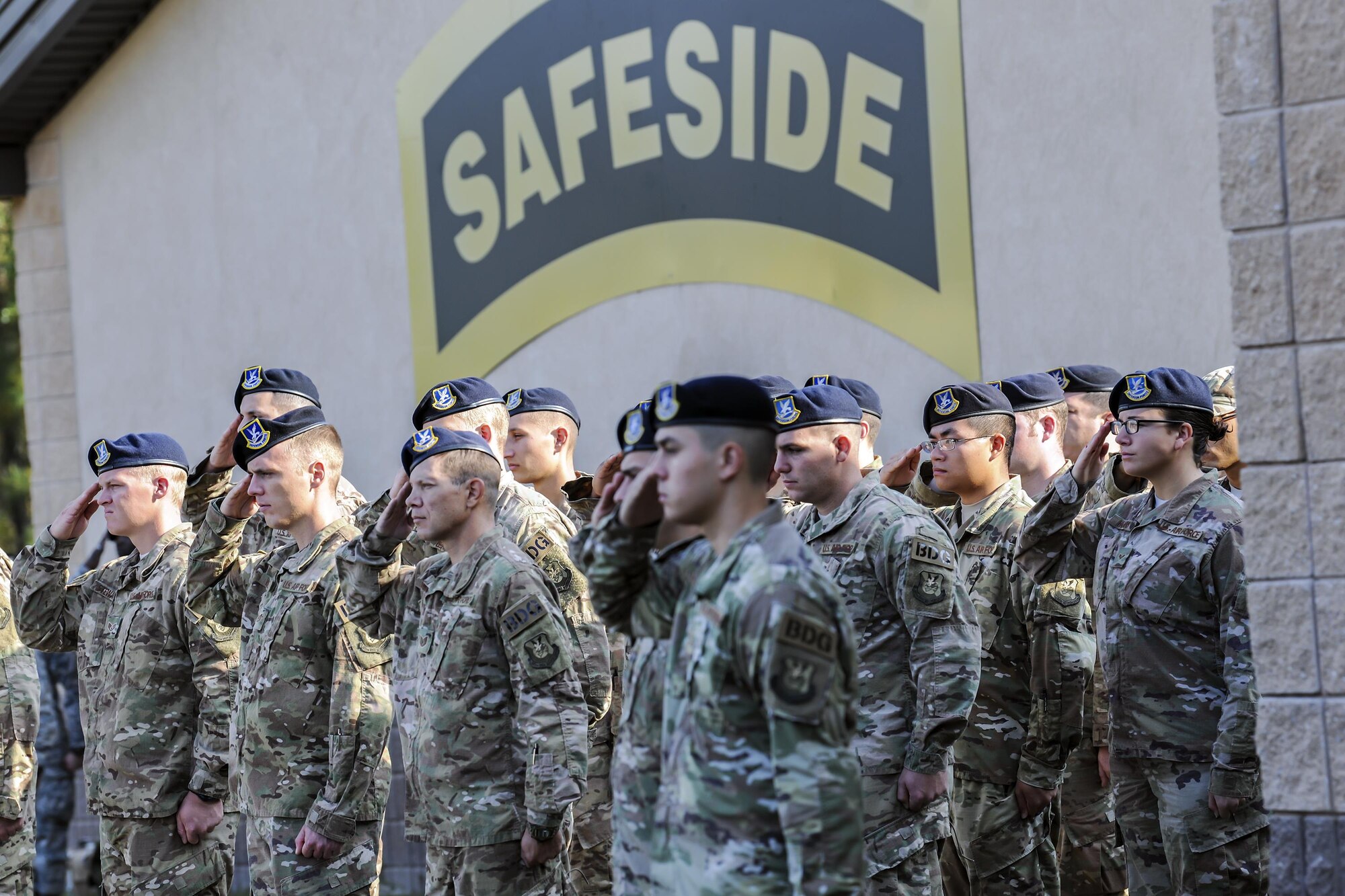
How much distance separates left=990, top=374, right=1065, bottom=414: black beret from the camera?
20.9 feet

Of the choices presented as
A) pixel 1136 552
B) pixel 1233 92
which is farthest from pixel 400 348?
pixel 1233 92

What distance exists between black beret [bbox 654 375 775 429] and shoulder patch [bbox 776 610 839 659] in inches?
18.5

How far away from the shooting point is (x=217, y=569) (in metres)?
6.12

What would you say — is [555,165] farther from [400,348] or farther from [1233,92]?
[1233,92]

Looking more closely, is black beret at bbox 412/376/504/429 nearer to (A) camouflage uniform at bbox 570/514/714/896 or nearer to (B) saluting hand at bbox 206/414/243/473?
(B) saluting hand at bbox 206/414/243/473

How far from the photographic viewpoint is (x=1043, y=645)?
6164 millimetres

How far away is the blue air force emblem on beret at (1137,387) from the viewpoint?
5359 millimetres

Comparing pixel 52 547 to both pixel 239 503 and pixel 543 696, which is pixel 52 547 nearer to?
pixel 239 503

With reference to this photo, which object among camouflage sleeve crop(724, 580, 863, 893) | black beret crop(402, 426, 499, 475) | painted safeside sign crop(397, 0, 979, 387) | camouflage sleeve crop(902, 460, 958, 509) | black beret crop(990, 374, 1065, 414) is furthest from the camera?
painted safeside sign crop(397, 0, 979, 387)

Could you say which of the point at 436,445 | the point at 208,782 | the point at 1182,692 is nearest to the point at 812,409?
the point at 436,445

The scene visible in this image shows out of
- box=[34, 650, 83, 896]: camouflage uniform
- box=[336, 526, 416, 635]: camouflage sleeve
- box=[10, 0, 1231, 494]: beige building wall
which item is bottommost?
box=[34, 650, 83, 896]: camouflage uniform

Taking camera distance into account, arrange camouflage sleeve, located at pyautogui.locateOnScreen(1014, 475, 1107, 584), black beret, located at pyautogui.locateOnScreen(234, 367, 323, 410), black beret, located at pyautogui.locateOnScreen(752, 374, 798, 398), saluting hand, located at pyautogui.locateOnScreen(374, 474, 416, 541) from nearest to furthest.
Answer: saluting hand, located at pyautogui.locateOnScreen(374, 474, 416, 541) → camouflage sleeve, located at pyautogui.locateOnScreen(1014, 475, 1107, 584) → black beret, located at pyautogui.locateOnScreen(752, 374, 798, 398) → black beret, located at pyautogui.locateOnScreen(234, 367, 323, 410)

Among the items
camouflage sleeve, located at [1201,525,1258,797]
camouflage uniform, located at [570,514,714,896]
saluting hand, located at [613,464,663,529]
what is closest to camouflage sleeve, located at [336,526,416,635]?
camouflage uniform, located at [570,514,714,896]

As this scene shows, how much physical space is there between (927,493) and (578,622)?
190cm
